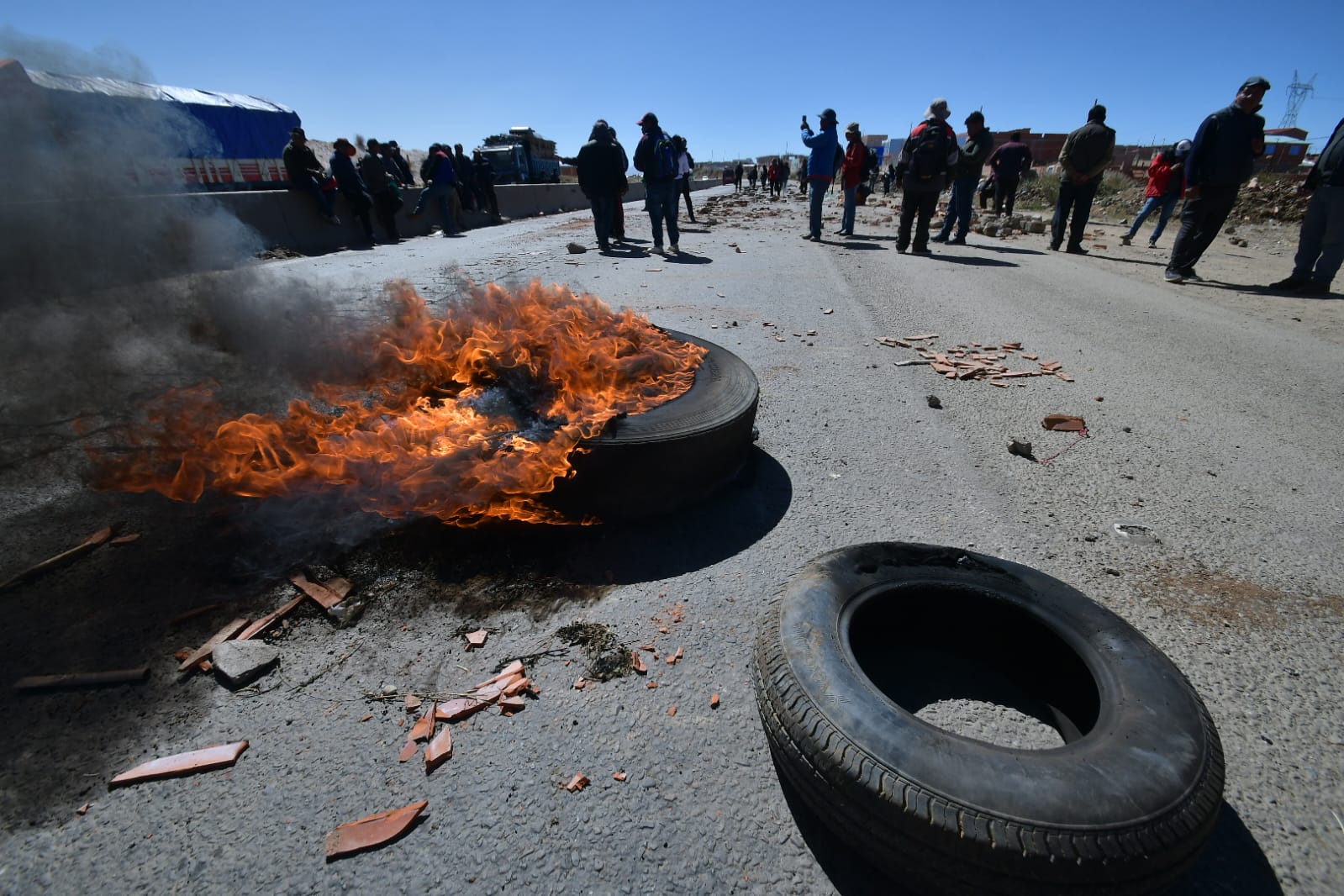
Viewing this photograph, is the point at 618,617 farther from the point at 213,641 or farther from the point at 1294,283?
the point at 1294,283

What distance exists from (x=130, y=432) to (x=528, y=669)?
3.53 metres

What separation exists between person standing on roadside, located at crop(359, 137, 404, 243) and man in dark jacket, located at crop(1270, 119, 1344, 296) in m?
16.4

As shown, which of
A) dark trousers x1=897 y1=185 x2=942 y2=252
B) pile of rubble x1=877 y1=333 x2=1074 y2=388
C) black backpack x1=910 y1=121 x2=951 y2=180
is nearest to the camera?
pile of rubble x1=877 y1=333 x2=1074 y2=388

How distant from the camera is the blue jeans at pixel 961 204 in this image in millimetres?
12164

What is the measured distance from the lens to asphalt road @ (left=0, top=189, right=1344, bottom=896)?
5.34ft

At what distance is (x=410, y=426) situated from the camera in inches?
127

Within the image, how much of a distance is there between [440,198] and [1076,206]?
15793 mm

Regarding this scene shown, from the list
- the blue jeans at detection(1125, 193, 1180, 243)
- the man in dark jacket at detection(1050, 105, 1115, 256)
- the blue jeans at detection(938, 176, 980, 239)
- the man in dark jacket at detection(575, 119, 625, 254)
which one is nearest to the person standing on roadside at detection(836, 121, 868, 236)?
the blue jeans at detection(938, 176, 980, 239)

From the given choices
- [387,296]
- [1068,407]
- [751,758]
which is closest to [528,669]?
[751,758]

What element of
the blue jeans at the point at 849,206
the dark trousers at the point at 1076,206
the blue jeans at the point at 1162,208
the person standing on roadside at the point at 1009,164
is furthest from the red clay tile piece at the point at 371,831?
the person standing on roadside at the point at 1009,164

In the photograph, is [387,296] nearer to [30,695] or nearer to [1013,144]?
[30,695]

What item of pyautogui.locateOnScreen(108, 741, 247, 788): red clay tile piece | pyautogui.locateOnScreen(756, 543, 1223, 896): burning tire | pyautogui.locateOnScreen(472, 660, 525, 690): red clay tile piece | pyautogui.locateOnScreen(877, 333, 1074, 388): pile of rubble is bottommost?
pyautogui.locateOnScreen(877, 333, 1074, 388): pile of rubble

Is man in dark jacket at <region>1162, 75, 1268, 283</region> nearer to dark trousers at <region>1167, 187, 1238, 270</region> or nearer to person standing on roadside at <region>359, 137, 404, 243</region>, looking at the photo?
dark trousers at <region>1167, 187, 1238, 270</region>

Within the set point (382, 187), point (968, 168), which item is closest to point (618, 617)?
point (968, 168)
